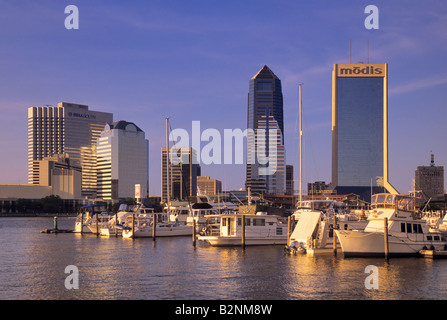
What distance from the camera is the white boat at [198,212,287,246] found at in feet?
235

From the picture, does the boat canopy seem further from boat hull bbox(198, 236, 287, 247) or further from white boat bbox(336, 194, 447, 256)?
boat hull bbox(198, 236, 287, 247)

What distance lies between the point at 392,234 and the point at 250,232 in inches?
795

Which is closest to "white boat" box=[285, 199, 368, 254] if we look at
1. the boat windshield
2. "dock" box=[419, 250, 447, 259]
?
the boat windshield

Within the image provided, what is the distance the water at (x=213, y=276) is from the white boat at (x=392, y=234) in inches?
55.5

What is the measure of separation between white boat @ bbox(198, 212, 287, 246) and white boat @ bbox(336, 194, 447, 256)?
16.0m

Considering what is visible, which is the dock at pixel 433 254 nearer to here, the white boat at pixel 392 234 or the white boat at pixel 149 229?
the white boat at pixel 392 234

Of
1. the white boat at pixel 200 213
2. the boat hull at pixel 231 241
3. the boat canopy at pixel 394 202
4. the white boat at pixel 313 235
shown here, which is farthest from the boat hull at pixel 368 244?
the white boat at pixel 200 213

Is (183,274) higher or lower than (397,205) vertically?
lower

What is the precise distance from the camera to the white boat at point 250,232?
71500 millimetres

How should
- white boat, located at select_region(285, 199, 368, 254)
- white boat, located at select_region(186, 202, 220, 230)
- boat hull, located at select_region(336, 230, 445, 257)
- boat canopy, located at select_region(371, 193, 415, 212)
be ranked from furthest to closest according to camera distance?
white boat, located at select_region(186, 202, 220, 230) → white boat, located at select_region(285, 199, 368, 254) → boat canopy, located at select_region(371, 193, 415, 212) → boat hull, located at select_region(336, 230, 445, 257)

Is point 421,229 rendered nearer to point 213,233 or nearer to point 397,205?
point 397,205
